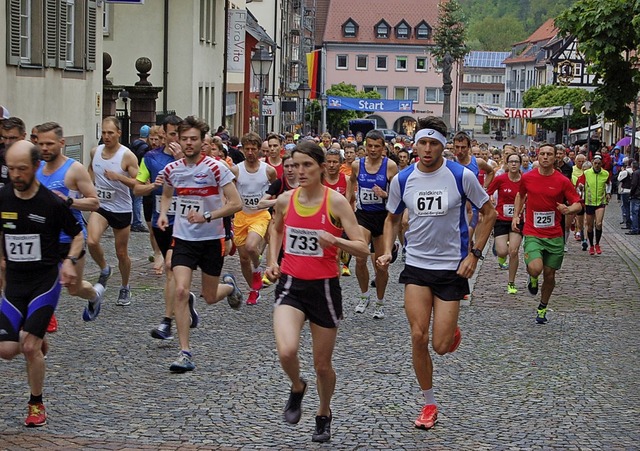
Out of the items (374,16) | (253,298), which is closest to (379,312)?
(253,298)

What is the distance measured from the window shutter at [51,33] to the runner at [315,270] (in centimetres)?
1643

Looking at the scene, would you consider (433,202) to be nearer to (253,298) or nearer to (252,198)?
(253,298)

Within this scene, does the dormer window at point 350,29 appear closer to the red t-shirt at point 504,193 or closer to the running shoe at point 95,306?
the red t-shirt at point 504,193

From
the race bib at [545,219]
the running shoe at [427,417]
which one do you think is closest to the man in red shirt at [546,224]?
the race bib at [545,219]

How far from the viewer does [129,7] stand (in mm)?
38500

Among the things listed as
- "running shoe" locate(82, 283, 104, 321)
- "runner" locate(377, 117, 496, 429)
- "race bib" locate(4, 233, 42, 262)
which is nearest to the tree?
"running shoe" locate(82, 283, 104, 321)

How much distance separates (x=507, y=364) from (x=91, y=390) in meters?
3.78

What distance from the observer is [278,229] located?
8.30 metres

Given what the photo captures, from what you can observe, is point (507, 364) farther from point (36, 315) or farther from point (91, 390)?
point (36, 315)

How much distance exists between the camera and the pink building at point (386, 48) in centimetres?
12475

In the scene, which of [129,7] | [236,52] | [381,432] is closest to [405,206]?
[381,432]

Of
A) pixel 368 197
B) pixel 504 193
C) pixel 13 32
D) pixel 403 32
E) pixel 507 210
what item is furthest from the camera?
pixel 403 32

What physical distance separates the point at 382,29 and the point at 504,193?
358 ft

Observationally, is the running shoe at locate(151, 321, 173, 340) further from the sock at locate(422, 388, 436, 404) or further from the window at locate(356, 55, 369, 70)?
the window at locate(356, 55, 369, 70)
